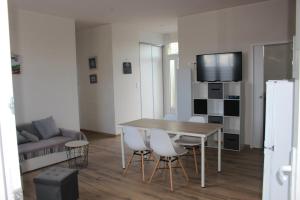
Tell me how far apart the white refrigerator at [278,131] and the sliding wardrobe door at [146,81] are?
18.4ft

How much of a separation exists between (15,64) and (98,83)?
246 cm

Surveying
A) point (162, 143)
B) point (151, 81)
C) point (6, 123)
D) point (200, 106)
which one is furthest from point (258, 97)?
point (6, 123)

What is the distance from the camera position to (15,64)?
462 centimetres

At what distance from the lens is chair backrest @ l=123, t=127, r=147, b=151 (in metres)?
3.71

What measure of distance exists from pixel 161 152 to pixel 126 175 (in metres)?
0.87

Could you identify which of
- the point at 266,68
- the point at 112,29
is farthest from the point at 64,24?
the point at 266,68

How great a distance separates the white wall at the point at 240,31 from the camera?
15.5 feet

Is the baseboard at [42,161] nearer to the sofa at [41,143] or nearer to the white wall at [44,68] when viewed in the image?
the sofa at [41,143]

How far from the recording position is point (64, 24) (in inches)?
215

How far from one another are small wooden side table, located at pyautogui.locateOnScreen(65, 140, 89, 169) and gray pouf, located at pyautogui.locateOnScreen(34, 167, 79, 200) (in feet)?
3.62

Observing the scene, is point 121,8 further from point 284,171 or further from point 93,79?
point 284,171

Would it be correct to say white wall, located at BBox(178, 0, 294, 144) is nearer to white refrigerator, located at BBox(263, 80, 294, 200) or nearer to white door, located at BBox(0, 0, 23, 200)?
white refrigerator, located at BBox(263, 80, 294, 200)

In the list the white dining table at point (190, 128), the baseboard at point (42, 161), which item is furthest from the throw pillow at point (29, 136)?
the white dining table at point (190, 128)

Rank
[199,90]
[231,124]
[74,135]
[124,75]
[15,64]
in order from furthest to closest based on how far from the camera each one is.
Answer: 1. [124,75]
2. [199,90]
3. [231,124]
4. [74,135]
5. [15,64]
